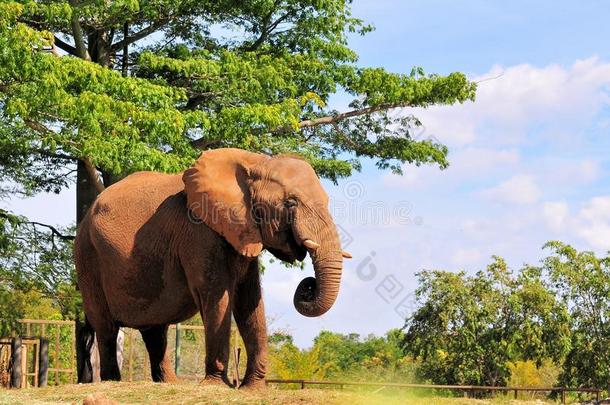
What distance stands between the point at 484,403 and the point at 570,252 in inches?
897

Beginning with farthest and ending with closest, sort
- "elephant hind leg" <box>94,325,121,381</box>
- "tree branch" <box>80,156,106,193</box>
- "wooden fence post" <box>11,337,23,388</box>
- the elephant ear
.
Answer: "tree branch" <box>80,156,106,193</box>
"wooden fence post" <box>11,337,23,388</box>
"elephant hind leg" <box>94,325,121,381</box>
the elephant ear

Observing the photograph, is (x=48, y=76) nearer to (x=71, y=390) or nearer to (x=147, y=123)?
(x=147, y=123)

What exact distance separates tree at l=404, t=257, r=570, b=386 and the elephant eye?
21.1m

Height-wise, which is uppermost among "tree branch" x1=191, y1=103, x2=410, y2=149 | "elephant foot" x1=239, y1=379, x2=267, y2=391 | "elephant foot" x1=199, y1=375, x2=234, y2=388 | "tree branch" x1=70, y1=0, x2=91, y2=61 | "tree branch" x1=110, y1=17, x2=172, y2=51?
"tree branch" x1=110, y1=17, x2=172, y2=51

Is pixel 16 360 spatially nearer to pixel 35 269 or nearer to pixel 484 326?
pixel 35 269

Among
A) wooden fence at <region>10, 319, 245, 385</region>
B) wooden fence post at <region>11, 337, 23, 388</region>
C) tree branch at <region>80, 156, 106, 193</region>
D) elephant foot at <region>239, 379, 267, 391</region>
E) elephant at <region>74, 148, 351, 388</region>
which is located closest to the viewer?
elephant at <region>74, 148, 351, 388</region>

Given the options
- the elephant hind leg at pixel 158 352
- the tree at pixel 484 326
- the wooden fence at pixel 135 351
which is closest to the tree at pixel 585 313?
the tree at pixel 484 326

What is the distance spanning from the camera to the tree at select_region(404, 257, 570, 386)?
3081cm

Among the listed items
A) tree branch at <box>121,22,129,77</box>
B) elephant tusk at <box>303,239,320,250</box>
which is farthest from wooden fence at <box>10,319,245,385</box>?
elephant tusk at <box>303,239,320,250</box>

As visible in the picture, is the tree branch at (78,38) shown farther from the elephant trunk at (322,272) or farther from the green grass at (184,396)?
the elephant trunk at (322,272)

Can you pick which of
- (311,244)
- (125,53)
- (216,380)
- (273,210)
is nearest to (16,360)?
(125,53)

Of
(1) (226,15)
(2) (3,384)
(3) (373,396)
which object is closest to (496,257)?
(1) (226,15)

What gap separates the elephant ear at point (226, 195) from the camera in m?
10.8

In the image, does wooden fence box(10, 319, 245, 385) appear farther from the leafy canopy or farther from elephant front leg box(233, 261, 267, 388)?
elephant front leg box(233, 261, 267, 388)
